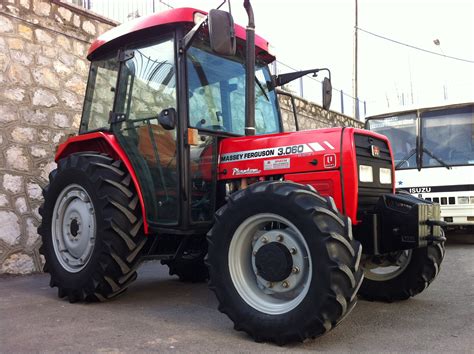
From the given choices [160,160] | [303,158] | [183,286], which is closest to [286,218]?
[303,158]

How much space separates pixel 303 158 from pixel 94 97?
93.1 inches

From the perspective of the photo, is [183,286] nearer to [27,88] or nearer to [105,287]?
[105,287]

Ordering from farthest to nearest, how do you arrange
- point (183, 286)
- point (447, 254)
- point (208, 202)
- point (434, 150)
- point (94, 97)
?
point (434, 150)
point (447, 254)
point (183, 286)
point (94, 97)
point (208, 202)

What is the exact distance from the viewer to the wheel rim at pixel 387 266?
12.7 feet

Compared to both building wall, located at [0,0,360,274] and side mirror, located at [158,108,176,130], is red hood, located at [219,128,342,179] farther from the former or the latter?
building wall, located at [0,0,360,274]

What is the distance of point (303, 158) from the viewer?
350 cm

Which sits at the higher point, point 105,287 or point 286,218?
point 286,218

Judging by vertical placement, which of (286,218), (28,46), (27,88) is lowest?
(286,218)

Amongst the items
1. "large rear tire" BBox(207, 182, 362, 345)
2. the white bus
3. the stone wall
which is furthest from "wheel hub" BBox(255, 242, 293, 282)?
the white bus

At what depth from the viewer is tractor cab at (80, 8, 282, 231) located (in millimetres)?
3807

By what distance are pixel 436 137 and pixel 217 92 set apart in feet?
17.8

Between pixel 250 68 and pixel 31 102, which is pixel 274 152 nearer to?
pixel 250 68

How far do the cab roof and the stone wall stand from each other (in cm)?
164

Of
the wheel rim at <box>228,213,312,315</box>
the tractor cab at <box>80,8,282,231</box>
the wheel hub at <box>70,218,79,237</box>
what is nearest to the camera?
the wheel rim at <box>228,213,312,315</box>
